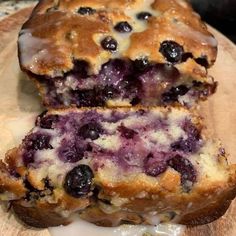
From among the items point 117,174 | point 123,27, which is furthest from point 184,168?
point 123,27

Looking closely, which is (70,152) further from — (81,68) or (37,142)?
(81,68)

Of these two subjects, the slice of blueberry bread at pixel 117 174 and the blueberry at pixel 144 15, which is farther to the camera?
the blueberry at pixel 144 15

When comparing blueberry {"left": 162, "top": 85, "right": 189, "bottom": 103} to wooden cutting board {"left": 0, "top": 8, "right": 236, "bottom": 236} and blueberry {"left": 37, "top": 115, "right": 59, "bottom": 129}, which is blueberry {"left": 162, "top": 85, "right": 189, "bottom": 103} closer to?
wooden cutting board {"left": 0, "top": 8, "right": 236, "bottom": 236}

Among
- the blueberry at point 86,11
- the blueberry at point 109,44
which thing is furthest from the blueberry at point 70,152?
the blueberry at point 86,11

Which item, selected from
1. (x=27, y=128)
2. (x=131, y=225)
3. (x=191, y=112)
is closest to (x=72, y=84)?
(x=27, y=128)

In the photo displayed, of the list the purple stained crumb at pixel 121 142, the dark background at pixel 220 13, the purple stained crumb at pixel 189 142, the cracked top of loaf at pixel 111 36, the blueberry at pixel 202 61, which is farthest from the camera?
the dark background at pixel 220 13

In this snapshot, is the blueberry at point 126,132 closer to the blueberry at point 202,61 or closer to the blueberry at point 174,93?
the blueberry at point 174,93

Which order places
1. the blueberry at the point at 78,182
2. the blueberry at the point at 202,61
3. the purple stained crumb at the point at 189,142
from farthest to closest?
the blueberry at the point at 202,61 → the purple stained crumb at the point at 189,142 → the blueberry at the point at 78,182
